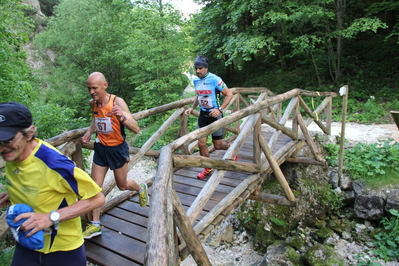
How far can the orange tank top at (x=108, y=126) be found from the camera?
2.46m

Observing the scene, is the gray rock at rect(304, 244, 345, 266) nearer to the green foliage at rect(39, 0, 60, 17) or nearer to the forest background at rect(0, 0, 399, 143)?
the forest background at rect(0, 0, 399, 143)

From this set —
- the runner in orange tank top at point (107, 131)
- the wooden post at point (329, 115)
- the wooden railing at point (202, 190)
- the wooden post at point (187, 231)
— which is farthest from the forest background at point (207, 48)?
the wooden post at point (187, 231)

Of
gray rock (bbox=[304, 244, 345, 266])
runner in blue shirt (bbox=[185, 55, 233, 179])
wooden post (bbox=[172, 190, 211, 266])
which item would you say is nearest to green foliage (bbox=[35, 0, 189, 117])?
runner in blue shirt (bbox=[185, 55, 233, 179])

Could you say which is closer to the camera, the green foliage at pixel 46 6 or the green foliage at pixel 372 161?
the green foliage at pixel 372 161

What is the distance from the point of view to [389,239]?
15.1 ft

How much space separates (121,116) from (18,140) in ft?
3.40

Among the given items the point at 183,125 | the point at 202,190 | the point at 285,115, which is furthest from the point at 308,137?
the point at 202,190

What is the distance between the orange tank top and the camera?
2.46 metres

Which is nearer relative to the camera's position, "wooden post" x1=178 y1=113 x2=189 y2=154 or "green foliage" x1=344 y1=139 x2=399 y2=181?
"wooden post" x1=178 y1=113 x2=189 y2=154

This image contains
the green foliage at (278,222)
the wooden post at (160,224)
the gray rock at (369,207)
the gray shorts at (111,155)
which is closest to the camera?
the wooden post at (160,224)

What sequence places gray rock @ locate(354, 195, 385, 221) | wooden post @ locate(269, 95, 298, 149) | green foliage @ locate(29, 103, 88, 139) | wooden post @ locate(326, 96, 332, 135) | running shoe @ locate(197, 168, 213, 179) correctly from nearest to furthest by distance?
running shoe @ locate(197, 168, 213, 179) < wooden post @ locate(269, 95, 298, 149) < gray rock @ locate(354, 195, 385, 221) < green foliage @ locate(29, 103, 88, 139) < wooden post @ locate(326, 96, 332, 135)

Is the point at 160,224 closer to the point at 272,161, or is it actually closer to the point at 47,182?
the point at 47,182

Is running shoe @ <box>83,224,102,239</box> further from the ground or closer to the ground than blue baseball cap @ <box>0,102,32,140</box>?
closer to the ground

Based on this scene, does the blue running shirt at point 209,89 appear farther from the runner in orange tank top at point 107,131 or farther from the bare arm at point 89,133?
the bare arm at point 89,133
